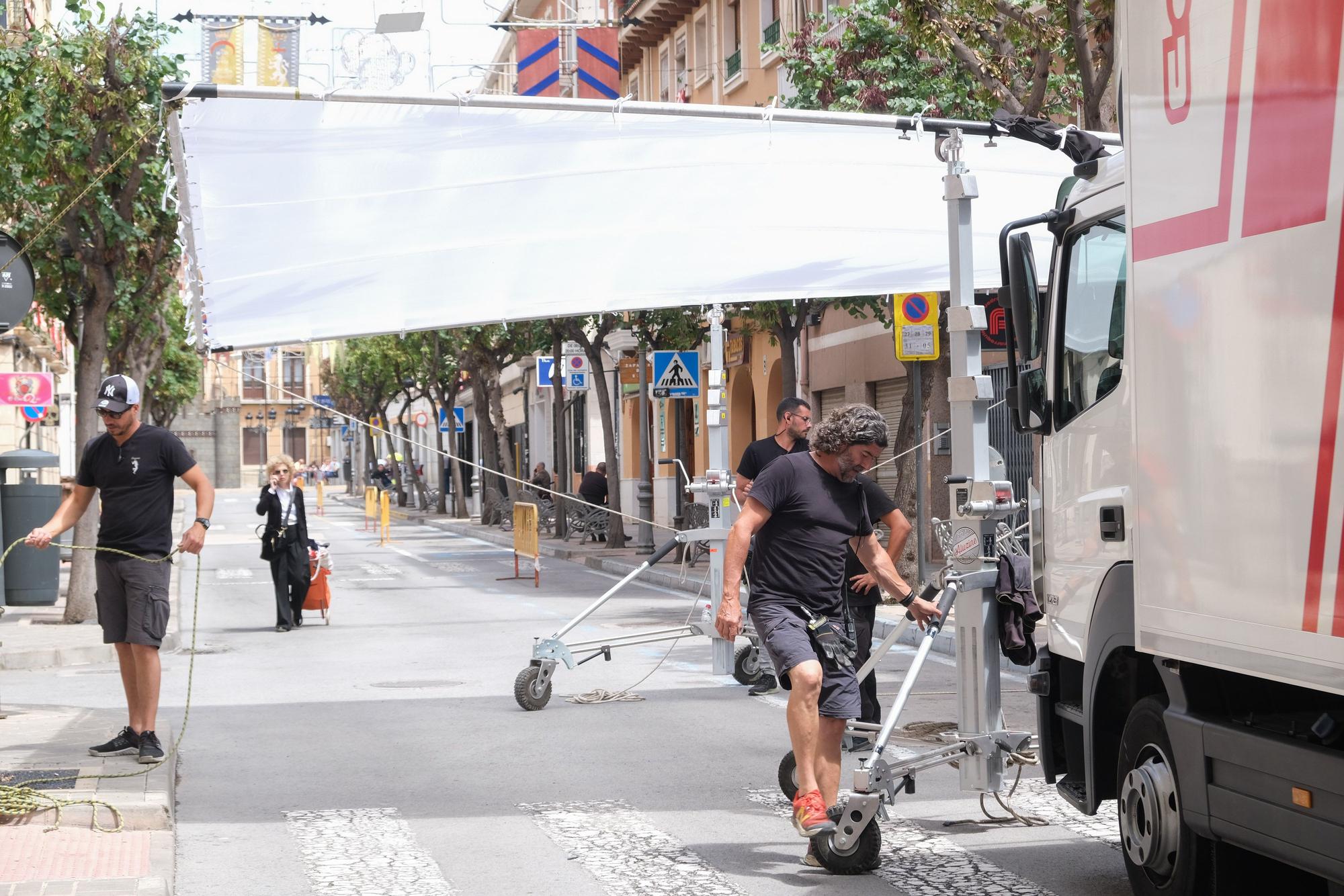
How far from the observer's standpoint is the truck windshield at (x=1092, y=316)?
19.4ft

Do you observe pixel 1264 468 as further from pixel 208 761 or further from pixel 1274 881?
pixel 208 761

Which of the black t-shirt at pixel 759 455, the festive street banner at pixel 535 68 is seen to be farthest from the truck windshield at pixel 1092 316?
the festive street banner at pixel 535 68

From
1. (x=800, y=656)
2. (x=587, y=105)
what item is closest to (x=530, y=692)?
(x=587, y=105)

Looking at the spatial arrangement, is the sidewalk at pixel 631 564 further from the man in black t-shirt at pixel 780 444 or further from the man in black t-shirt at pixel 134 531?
the man in black t-shirt at pixel 134 531

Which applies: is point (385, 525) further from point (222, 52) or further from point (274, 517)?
point (274, 517)

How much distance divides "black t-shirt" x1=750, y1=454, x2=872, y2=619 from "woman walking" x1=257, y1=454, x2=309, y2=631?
11.4 m

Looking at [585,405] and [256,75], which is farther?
[585,405]

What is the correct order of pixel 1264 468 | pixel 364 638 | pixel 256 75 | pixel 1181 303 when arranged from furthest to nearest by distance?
pixel 256 75
pixel 364 638
pixel 1181 303
pixel 1264 468

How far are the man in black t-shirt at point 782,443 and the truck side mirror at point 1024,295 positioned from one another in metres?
3.29

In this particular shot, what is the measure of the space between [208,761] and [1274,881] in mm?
6111

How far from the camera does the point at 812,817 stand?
253 inches

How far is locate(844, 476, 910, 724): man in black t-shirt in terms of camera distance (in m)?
7.43

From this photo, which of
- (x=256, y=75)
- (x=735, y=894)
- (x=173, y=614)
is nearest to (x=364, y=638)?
(x=173, y=614)

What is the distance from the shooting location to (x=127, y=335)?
24.5 m
